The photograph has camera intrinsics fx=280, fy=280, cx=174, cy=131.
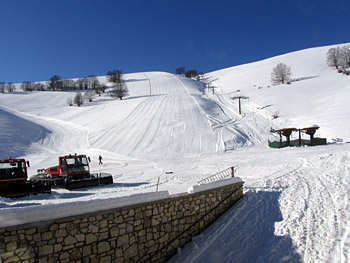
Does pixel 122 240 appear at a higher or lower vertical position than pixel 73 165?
lower

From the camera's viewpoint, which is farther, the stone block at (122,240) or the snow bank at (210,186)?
the snow bank at (210,186)

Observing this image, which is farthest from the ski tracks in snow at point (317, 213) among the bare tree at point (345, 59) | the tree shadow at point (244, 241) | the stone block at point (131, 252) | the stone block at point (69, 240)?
the bare tree at point (345, 59)

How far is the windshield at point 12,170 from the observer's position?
540 inches

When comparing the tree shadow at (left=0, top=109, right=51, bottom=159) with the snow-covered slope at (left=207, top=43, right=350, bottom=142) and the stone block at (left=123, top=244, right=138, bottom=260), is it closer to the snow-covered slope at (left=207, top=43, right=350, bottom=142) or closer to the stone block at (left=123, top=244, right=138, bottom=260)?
→ the stone block at (left=123, top=244, right=138, bottom=260)

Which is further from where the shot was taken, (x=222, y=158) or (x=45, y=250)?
(x=222, y=158)

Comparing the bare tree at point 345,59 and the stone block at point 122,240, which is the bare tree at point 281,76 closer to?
the bare tree at point 345,59

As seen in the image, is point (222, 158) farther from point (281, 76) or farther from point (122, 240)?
point (281, 76)

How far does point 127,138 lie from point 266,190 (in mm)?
23071

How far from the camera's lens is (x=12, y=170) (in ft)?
45.8

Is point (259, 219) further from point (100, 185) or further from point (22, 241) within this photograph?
point (100, 185)

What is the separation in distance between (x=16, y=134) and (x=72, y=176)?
23855 mm

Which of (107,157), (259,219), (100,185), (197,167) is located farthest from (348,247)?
(107,157)

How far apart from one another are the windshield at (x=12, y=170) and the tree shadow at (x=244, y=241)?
33.1 ft

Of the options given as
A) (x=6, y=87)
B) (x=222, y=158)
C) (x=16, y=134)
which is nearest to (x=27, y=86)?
(x=6, y=87)
